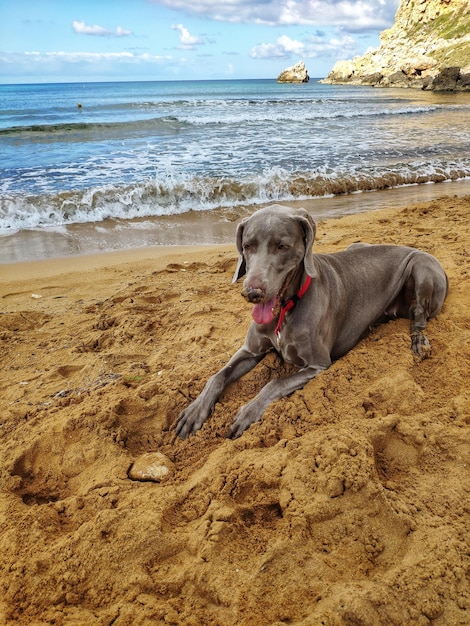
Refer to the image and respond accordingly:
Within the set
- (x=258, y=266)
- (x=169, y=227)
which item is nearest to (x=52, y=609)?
(x=258, y=266)

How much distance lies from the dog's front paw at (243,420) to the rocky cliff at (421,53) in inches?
2526

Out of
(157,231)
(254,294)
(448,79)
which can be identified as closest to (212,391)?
(254,294)

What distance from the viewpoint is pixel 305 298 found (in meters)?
3.65

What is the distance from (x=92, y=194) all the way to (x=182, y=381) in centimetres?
737

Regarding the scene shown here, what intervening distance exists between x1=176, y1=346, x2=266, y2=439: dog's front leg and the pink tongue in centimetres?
67

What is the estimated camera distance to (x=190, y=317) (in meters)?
4.89

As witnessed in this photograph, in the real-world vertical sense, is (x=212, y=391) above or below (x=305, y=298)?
below

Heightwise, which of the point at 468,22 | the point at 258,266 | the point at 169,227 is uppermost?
the point at 468,22

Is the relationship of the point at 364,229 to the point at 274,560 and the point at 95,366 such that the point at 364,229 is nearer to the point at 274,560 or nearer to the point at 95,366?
the point at 95,366

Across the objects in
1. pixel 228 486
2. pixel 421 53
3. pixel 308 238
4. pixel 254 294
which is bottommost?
pixel 228 486

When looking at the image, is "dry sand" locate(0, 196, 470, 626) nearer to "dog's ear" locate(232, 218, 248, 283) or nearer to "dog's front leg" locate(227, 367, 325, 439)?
"dog's front leg" locate(227, 367, 325, 439)

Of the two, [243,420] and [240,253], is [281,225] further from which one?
[243,420]

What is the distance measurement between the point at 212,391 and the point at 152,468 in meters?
A: 0.81

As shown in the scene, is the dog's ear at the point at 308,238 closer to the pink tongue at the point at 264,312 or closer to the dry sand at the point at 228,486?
the pink tongue at the point at 264,312
